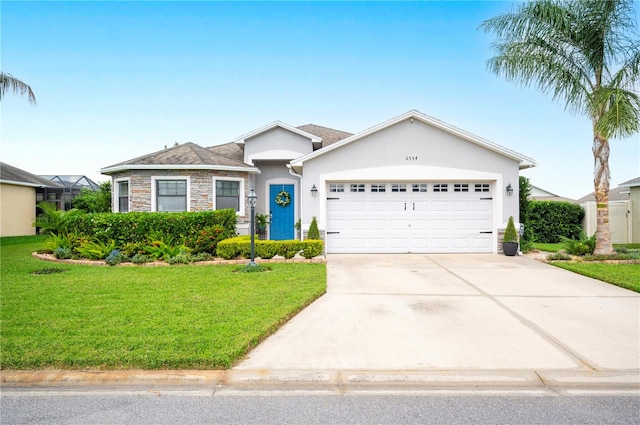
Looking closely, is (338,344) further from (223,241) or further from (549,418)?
(223,241)

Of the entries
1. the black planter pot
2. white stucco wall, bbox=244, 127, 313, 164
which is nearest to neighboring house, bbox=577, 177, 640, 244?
the black planter pot

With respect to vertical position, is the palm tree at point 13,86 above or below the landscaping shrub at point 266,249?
above

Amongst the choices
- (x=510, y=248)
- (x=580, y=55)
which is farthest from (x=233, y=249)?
(x=580, y=55)

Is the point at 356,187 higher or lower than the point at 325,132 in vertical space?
lower

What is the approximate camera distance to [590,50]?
1129 centimetres

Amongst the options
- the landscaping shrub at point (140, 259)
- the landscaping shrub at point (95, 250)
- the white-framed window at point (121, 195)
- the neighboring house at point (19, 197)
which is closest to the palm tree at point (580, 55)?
the landscaping shrub at point (140, 259)

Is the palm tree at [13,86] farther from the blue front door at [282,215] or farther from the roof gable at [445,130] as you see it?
the roof gable at [445,130]

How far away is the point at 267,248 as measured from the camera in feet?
34.7

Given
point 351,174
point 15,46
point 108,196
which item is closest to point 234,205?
point 351,174

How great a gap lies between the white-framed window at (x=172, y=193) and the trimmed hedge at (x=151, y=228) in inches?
91.0

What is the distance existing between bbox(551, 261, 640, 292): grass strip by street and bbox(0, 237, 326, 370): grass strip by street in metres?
6.19

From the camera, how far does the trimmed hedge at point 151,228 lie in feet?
36.7

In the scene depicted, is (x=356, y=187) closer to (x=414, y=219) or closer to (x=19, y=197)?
(x=414, y=219)

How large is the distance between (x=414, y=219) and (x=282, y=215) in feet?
19.0
